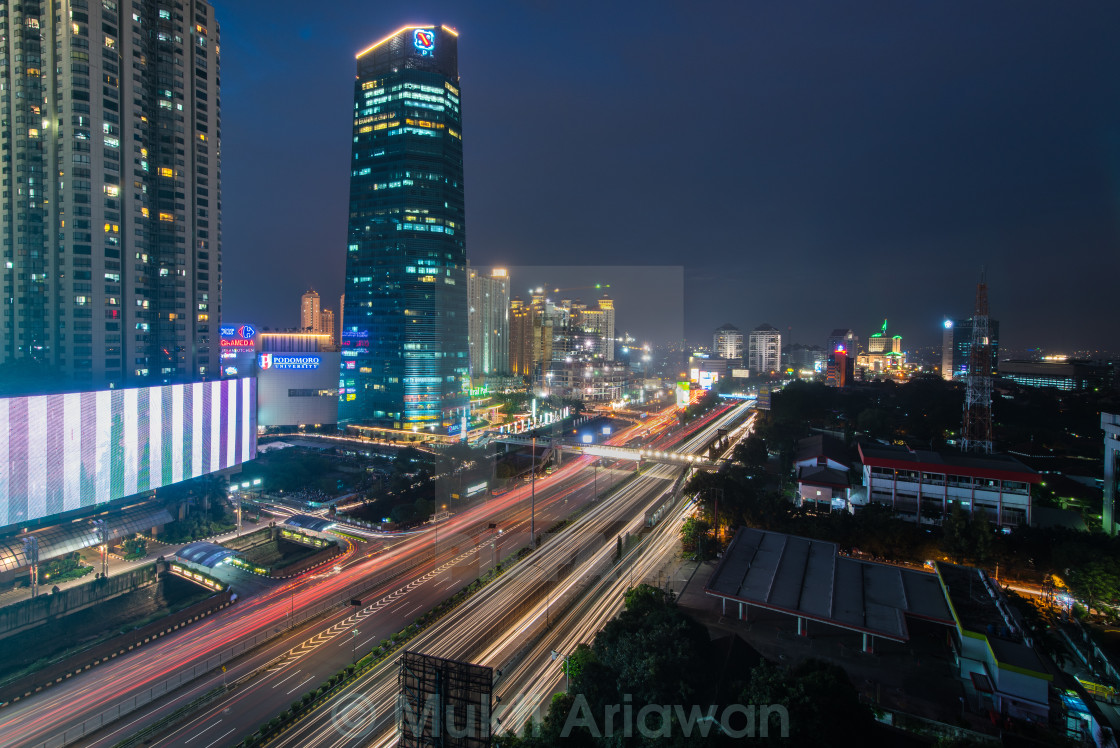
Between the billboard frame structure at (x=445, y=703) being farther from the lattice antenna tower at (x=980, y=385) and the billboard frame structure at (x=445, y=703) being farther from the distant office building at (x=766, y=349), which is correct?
the distant office building at (x=766, y=349)

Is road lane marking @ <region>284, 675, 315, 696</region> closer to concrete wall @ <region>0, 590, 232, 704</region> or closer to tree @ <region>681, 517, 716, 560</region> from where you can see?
concrete wall @ <region>0, 590, 232, 704</region>

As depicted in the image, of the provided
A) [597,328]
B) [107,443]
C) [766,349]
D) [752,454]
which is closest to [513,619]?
[107,443]

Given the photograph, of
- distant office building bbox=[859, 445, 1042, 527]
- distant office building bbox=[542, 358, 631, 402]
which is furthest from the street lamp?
distant office building bbox=[542, 358, 631, 402]

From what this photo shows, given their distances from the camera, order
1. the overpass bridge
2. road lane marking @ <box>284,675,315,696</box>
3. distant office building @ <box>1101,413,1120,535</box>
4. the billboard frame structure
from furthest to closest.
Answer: the overpass bridge, distant office building @ <box>1101,413,1120,535</box>, road lane marking @ <box>284,675,315,696</box>, the billboard frame structure

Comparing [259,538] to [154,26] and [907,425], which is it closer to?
[154,26]

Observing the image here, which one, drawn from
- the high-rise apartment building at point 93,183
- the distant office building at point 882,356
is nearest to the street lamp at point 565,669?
the high-rise apartment building at point 93,183

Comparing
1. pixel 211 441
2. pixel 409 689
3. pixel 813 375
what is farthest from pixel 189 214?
pixel 813 375

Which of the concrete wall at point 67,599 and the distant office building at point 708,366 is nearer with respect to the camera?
the concrete wall at point 67,599
